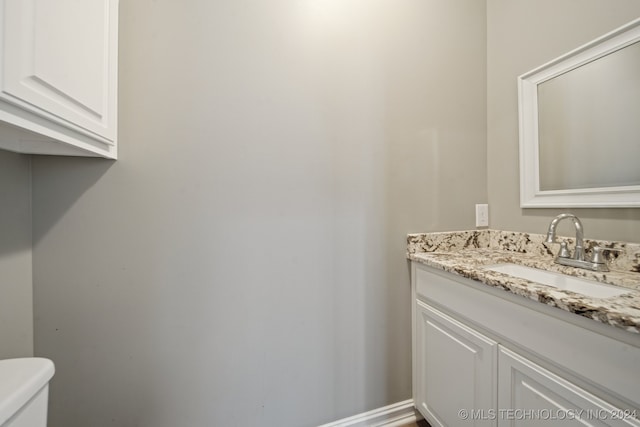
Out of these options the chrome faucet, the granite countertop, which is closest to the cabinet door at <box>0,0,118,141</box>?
the granite countertop

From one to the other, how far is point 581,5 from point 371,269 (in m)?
1.41

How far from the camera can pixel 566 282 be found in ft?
2.81

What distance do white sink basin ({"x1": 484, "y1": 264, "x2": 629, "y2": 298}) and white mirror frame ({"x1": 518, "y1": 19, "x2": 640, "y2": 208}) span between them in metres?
0.32

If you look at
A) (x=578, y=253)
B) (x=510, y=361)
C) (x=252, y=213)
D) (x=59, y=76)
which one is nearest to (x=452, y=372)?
(x=510, y=361)

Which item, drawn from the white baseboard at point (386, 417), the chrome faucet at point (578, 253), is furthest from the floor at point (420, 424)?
the chrome faucet at point (578, 253)

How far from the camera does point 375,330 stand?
3.67 feet

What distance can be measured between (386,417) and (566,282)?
0.99 m

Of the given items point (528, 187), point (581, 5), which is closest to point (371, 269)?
point (528, 187)

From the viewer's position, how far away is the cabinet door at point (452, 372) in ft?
2.57

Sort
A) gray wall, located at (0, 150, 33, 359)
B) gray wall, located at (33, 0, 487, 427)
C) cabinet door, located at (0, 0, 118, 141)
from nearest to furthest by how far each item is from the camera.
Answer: cabinet door, located at (0, 0, 118, 141) < gray wall, located at (0, 150, 33, 359) < gray wall, located at (33, 0, 487, 427)

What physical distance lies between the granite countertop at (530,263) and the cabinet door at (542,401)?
206 millimetres

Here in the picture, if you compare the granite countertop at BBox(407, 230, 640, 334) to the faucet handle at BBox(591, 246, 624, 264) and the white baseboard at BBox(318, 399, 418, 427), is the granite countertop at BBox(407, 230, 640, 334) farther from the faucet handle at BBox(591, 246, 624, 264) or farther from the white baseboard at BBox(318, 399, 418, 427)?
the white baseboard at BBox(318, 399, 418, 427)

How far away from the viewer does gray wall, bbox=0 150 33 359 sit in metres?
0.71

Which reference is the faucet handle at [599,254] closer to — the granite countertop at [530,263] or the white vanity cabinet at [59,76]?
the granite countertop at [530,263]
